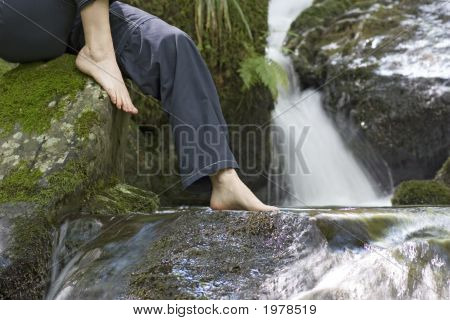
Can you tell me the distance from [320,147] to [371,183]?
644mm

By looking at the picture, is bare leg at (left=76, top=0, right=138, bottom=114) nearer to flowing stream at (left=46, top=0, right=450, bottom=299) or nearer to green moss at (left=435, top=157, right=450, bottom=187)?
flowing stream at (left=46, top=0, right=450, bottom=299)

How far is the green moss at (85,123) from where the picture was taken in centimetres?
207

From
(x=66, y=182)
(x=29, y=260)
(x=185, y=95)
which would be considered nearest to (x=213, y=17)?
(x=185, y=95)

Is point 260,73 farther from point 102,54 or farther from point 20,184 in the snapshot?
point 20,184

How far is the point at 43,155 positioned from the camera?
6.66 feet

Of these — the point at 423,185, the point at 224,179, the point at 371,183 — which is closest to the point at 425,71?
the point at 371,183

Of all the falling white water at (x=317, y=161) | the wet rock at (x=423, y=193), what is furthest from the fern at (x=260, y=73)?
the wet rock at (x=423, y=193)

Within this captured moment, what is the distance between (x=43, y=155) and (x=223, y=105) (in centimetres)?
282

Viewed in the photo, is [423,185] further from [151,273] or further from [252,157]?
[151,273]

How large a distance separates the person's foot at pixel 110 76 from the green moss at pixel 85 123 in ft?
0.39

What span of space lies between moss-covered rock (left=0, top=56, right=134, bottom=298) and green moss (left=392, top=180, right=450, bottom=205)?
2395mm

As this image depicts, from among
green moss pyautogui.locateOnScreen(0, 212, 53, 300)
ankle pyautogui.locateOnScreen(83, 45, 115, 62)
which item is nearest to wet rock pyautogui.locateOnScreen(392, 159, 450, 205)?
ankle pyautogui.locateOnScreen(83, 45, 115, 62)
